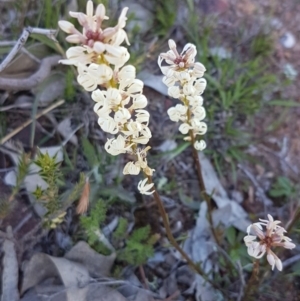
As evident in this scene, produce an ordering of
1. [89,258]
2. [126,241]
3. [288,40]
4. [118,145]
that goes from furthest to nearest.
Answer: [288,40] < [126,241] < [89,258] < [118,145]

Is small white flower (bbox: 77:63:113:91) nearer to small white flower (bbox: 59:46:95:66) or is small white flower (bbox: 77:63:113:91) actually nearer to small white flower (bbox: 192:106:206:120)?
small white flower (bbox: 59:46:95:66)

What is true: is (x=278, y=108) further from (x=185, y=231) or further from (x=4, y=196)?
(x=4, y=196)

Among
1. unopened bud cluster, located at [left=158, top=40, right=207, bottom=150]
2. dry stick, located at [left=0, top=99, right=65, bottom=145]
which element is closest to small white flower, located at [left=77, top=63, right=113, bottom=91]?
unopened bud cluster, located at [left=158, top=40, right=207, bottom=150]

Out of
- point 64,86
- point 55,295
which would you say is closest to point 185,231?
point 55,295

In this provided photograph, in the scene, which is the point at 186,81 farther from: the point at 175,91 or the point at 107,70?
the point at 107,70

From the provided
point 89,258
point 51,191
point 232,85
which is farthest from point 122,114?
point 232,85

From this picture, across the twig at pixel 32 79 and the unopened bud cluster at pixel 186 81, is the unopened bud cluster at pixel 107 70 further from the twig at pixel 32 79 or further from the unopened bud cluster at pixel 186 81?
the twig at pixel 32 79

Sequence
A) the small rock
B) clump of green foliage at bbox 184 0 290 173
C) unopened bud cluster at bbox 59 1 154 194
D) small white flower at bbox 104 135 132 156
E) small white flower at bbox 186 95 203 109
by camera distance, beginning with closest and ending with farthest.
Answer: unopened bud cluster at bbox 59 1 154 194 → small white flower at bbox 104 135 132 156 → small white flower at bbox 186 95 203 109 → clump of green foliage at bbox 184 0 290 173 → the small rock
